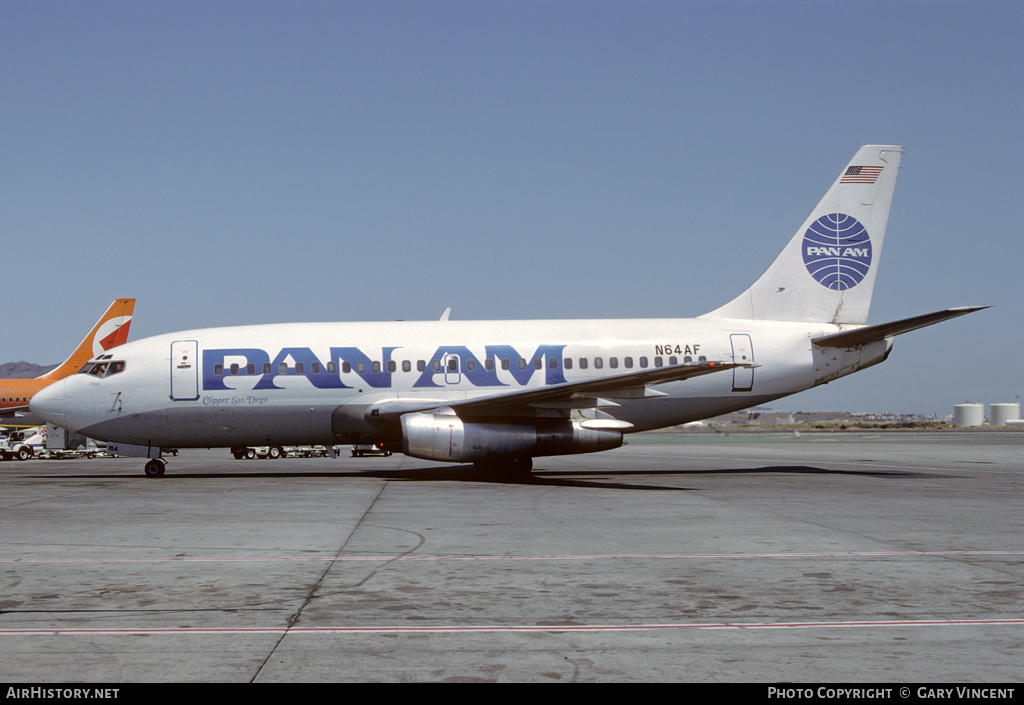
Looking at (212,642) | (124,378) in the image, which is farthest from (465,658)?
(124,378)

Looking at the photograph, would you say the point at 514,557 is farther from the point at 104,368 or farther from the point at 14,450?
the point at 14,450

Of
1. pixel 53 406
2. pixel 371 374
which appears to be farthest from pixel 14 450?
pixel 371 374

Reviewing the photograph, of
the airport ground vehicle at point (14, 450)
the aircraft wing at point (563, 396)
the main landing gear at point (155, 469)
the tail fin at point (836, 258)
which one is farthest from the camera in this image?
the airport ground vehicle at point (14, 450)

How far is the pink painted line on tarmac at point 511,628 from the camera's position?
6441 mm

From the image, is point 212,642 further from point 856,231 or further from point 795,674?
point 856,231

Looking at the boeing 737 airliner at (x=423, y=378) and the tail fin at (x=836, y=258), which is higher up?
the tail fin at (x=836, y=258)

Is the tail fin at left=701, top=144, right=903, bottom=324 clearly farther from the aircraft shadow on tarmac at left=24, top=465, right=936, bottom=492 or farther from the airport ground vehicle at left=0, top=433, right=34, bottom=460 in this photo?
the airport ground vehicle at left=0, top=433, right=34, bottom=460

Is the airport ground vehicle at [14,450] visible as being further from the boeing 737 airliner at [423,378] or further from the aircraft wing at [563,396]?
the aircraft wing at [563,396]

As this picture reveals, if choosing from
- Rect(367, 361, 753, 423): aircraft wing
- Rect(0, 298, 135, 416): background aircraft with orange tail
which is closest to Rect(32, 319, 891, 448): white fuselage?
Rect(367, 361, 753, 423): aircraft wing

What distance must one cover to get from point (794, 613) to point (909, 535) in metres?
5.63

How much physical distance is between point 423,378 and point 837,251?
13020mm

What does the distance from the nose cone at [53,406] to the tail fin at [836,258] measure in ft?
61.1

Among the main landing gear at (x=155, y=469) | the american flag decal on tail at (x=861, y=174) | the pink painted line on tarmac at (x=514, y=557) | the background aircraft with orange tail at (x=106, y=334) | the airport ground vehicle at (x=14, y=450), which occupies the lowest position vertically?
the airport ground vehicle at (x=14, y=450)

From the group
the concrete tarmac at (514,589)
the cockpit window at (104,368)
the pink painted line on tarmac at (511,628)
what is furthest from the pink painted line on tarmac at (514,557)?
the cockpit window at (104,368)
